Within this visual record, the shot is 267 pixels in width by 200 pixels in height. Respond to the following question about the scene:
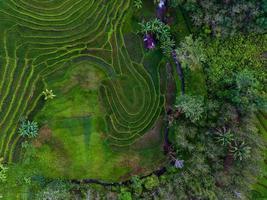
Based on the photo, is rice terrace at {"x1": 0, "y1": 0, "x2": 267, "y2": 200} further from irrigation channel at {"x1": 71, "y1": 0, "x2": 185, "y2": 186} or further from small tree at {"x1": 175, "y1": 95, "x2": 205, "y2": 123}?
small tree at {"x1": 175, "y1": 95, "x2": 205, "y2": 123}

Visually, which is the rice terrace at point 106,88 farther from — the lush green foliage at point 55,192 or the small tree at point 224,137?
the small tree at point 224,137

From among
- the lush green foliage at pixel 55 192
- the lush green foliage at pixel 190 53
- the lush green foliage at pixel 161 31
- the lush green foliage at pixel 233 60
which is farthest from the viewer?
the lush green foliage at pixel 233 60

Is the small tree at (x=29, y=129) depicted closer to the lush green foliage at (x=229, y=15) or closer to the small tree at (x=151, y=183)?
the small tree at (x=151, y=183)

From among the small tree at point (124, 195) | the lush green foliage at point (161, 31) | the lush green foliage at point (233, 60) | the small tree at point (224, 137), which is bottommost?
the small tree at point (124, 195)

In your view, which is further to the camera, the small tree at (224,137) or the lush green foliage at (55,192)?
the lush green foliage at (55,192)

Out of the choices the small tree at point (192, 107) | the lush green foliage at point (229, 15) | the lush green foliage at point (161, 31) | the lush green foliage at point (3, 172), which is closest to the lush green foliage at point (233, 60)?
the lush green foliage at point (229, 15)

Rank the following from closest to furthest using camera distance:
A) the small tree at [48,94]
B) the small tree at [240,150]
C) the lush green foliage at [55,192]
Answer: the small tree at [240,150], the lush green foliage at [55,192], the small tree at [48,94]

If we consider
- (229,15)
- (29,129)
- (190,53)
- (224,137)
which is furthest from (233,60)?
(29,129)

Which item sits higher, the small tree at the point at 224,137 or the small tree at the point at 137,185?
the small tree at the point at 224,137
